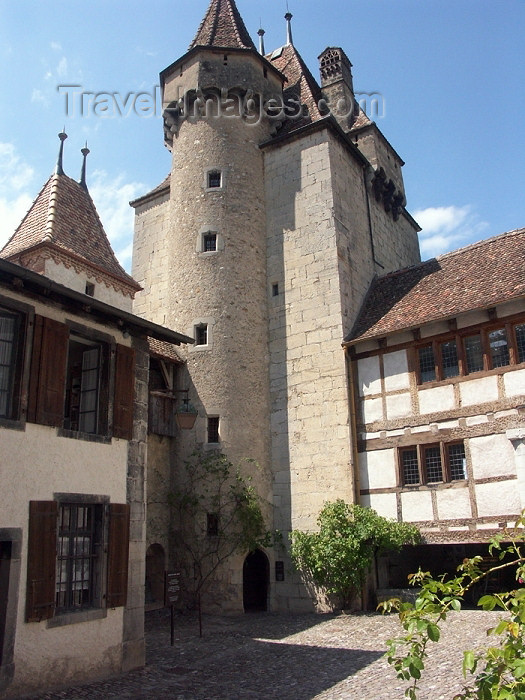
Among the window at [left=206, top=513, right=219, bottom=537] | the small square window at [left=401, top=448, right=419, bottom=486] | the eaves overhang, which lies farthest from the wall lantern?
the small square window at [left=401, top=448, right=419, bottom=486]

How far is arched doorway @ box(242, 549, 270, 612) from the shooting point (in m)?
14.2

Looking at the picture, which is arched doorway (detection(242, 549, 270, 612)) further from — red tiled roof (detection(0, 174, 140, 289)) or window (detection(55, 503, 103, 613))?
red tiled roof (detection(0, 174, 140, 289))

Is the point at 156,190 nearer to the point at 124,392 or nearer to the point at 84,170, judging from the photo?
the point at 84,170

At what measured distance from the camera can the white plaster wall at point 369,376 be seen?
533 inches

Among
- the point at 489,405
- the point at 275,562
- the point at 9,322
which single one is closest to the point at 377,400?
the point at 489,405

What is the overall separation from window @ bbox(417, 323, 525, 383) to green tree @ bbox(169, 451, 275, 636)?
469 centimetres

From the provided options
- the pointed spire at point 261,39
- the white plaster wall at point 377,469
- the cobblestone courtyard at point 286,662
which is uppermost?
the pointed spire at point 261,39

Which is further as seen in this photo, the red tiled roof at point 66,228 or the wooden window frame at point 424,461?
the red tiled roof at point 66,228

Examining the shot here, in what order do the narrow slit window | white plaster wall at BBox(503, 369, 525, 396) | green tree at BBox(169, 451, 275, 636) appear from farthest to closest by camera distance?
green tree at BBox(169, 451, 275, 636) → the narrow slit window → white plaster wall at BBox(503, 369, 525, 396)

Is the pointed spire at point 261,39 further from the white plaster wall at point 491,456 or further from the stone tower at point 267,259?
the white plaster wall at point 491,456

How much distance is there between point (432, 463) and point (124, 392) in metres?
6.62

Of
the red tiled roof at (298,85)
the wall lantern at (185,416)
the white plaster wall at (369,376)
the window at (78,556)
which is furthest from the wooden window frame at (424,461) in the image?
the red tiled roof at (298,85)

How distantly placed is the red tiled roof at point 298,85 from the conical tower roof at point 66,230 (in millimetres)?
6498

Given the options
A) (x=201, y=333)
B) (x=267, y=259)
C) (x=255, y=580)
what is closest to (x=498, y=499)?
(x=255, y=580)
